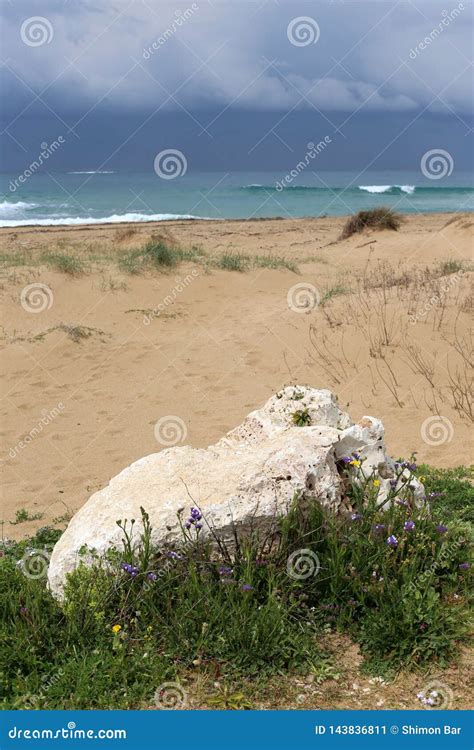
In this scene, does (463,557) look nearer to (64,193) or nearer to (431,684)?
(431,684)

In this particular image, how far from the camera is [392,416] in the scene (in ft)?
24.0

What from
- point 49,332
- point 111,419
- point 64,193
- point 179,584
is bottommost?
point 179,584

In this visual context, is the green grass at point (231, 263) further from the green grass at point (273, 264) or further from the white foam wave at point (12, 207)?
the white foam wave at point (12, 207)

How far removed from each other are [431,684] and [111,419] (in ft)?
16.8

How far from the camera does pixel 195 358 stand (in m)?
9.59

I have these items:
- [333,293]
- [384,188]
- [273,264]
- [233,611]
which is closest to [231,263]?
[273,264]

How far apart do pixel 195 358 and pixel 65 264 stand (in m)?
4.73

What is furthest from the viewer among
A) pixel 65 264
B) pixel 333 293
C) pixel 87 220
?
pixel 87 220

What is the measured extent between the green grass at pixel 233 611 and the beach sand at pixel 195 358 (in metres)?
1.94

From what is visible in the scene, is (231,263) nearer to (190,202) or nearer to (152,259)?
(152,259)

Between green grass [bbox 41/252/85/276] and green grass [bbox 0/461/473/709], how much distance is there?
9690 millimetres

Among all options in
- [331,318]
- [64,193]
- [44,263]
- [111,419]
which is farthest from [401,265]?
[64,193]

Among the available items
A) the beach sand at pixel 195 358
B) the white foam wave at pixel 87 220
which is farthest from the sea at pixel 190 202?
the beach sand at pixel 195 358

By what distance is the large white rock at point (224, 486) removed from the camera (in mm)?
3727
